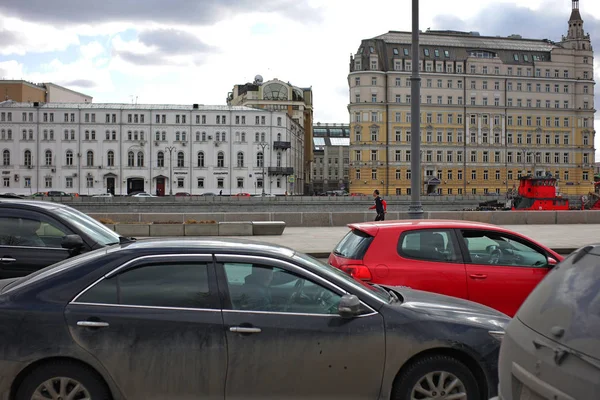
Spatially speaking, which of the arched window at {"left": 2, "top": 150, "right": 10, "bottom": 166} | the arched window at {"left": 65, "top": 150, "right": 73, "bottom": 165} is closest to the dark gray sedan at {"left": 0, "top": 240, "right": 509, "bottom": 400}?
the arched window at {"left": 65, "top": 150, "right": 73, "bottom": 165}

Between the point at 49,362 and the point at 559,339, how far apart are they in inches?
140

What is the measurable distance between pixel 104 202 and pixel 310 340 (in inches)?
2367

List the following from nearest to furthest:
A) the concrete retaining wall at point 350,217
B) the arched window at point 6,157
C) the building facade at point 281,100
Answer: the concrete retaining wall at point 350,217
the arched window at point 6,157
the building facade at point 281,100

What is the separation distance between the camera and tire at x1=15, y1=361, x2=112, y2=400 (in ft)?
14.3

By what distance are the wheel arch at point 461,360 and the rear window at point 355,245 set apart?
117 inches

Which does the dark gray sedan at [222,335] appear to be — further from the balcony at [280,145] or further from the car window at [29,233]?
the balcony at [280,145]

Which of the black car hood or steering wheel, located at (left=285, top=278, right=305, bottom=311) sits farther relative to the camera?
the black car hood

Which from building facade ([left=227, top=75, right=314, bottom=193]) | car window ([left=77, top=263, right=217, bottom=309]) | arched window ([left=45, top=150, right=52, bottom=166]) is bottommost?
car window ([left=77, top=263, right=217, bottom=309])

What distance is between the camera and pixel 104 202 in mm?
61156

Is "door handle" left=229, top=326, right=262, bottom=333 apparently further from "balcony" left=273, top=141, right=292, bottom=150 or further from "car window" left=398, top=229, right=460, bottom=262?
"balcony" left=273, top=141, right=292, bottom=150

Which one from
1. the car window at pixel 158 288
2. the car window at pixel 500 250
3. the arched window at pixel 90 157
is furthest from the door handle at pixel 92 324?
the arched window at pixel 90 157

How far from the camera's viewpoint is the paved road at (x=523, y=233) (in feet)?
60.6

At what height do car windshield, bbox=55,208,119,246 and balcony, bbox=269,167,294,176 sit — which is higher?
balcony, bbox=269,167,294,176

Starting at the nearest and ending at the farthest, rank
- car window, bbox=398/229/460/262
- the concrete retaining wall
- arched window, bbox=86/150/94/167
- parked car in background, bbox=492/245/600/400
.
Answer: parked car in background, bbox=492/245/600/400, car window, bbox=398/229/460/262, the concrete retaining wall, arched window, bbox=86/150/94/167
